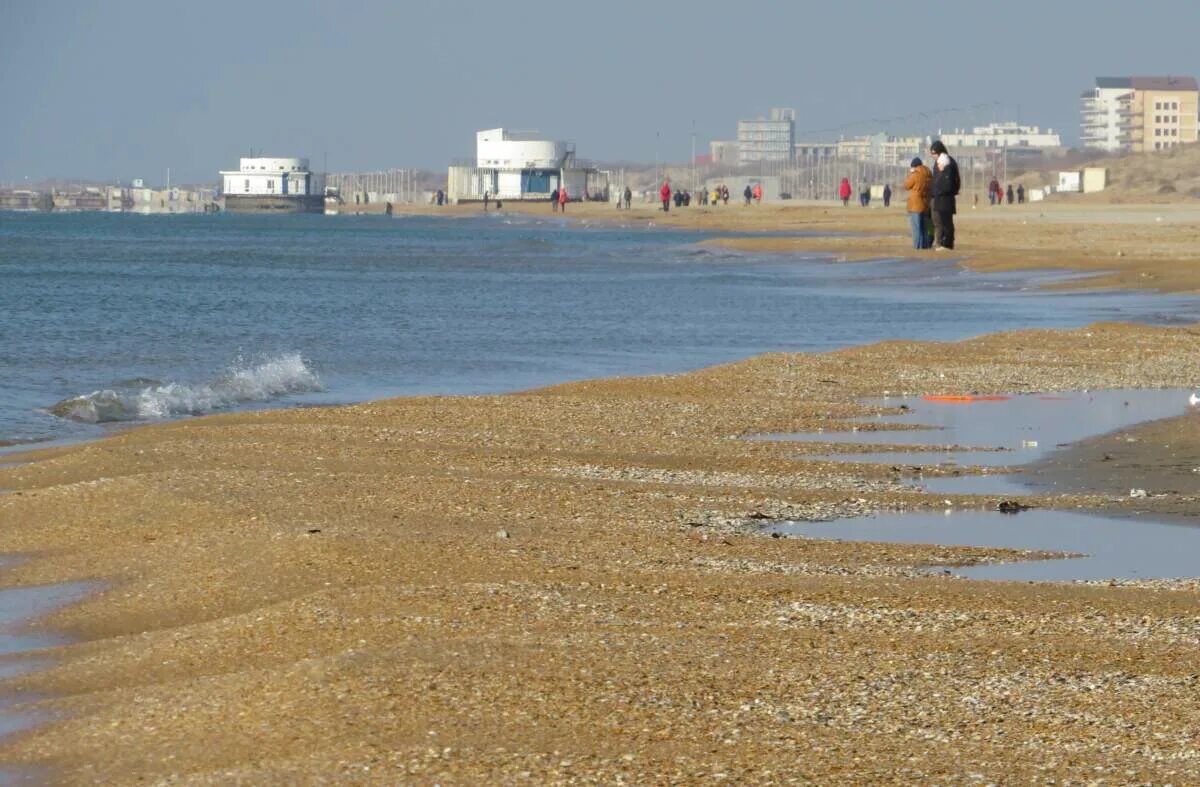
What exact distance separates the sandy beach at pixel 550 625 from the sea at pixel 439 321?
199 inches

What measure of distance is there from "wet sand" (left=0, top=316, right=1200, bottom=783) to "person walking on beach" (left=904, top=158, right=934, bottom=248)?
46.7ft

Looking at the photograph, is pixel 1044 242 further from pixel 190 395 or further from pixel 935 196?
pixel 190 395

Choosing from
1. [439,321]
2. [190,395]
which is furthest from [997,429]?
[439,321]

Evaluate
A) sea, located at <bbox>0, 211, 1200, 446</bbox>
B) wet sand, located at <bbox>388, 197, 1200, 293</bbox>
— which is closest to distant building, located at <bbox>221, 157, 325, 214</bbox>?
wet sand, located at <bbox>388, 197, 1200, 293</bbox>

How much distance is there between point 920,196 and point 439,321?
25.6 ft

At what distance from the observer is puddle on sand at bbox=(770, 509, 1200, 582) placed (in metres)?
8.25

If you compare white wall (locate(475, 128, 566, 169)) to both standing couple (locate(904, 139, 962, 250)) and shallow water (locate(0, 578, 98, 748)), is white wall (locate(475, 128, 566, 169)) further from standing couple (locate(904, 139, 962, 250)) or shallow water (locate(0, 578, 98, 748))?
shallow water (locate(0, 578, 98, 748))

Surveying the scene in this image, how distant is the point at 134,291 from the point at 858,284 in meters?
15.1

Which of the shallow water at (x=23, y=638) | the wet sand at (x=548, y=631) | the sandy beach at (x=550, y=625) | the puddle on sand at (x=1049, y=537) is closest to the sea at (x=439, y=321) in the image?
the sandy beach at (x=550, y=625)

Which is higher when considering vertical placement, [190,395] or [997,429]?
[997,429]

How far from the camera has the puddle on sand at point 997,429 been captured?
11.4 meters

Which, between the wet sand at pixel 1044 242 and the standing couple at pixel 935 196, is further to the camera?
the wet sand at pixel 1044 242

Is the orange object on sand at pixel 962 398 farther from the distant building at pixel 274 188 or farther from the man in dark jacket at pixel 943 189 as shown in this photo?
the distant building at pixel 274 188

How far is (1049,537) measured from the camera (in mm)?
9109
